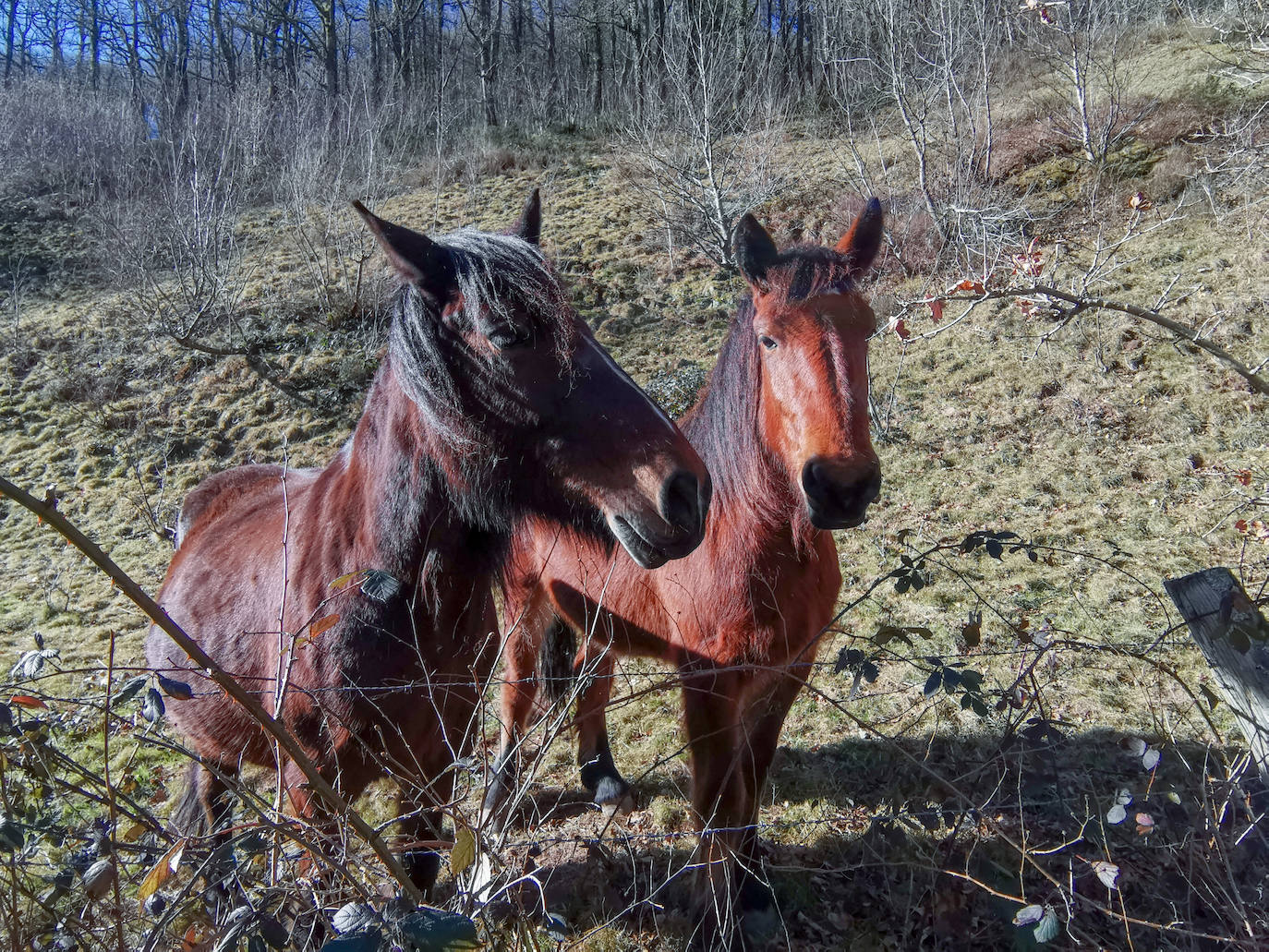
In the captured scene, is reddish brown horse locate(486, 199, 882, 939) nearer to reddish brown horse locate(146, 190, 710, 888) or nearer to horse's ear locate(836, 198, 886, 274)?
horse's ear locate(836, 198, 886, 274)

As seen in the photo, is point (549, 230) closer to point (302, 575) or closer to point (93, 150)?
point (93, 150)

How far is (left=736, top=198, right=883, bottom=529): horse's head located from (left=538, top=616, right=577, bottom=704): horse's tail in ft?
5.83

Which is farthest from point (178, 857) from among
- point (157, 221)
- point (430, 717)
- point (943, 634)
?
point (157, 221)

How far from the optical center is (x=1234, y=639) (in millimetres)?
1948

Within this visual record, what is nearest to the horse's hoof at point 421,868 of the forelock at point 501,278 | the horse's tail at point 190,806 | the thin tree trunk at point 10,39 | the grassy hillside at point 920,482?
the grassy hillside at point 920,482

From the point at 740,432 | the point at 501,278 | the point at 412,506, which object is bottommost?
the point at 412,506

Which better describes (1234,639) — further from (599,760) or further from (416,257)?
(599,760)

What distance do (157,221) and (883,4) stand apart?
11556 mm

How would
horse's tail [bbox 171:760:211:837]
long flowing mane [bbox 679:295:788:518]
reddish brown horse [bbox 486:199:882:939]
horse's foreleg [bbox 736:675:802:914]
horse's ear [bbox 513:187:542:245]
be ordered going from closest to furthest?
reddish brown horse [bbox 486:199:882:939] < horse's ear [bbox 513:187:542:245] < long flowing mane [bbox 679:295:788:518] < horse's foreleg [bbox 736:675:802:914] < horse's tail [bbox 171:760:211:837]

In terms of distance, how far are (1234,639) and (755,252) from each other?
1.93 meters

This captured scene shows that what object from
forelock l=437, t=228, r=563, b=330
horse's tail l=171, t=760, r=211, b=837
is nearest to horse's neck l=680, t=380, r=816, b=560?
forelock l=437, t=228, r=563, b=330

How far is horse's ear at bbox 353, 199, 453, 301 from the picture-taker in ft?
5.94

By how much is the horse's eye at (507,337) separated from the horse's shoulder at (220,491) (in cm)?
211

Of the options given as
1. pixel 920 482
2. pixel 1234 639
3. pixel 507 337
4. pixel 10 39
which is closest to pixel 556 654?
pixel 507 337
